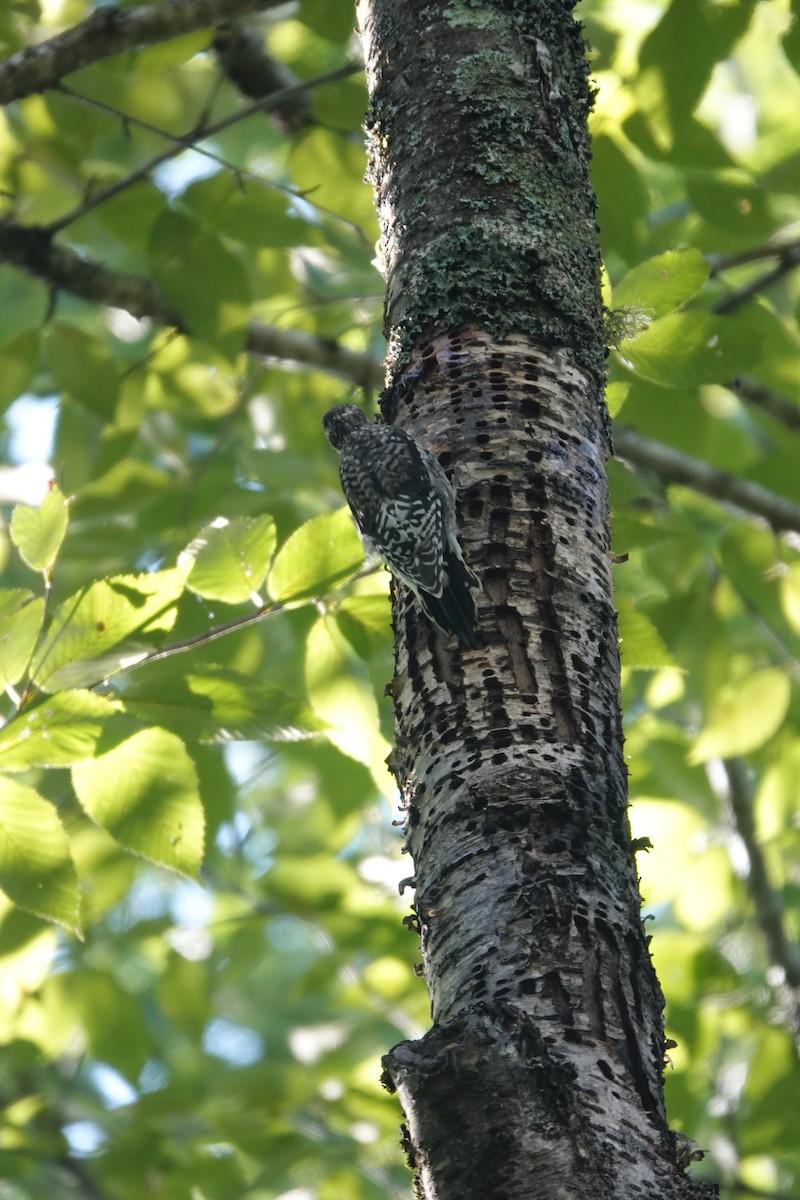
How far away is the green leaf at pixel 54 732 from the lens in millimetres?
2084

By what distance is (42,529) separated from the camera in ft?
7.16

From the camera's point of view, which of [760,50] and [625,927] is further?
[760,50]

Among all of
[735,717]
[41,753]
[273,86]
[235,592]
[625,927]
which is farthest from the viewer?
[273,86]

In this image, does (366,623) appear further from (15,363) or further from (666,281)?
(15,363)

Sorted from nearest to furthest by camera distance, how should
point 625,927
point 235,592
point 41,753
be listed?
point 625,927
point 41,753
point 235,592

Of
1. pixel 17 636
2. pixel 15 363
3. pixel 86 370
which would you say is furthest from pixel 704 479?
pixel 17 636

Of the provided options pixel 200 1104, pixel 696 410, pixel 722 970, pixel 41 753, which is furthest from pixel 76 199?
pixel 722 970

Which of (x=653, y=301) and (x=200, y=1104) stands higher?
(x=653, y=301)

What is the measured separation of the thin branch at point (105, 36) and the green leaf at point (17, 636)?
137 cm

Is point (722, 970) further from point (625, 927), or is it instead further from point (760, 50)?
point (760, 50)

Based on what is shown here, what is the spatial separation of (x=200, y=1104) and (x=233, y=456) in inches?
92.2

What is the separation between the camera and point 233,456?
4.72 m

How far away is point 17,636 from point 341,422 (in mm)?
1937

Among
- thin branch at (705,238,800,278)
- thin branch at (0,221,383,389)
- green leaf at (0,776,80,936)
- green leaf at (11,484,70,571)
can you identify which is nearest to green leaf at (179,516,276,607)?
green leaf at (11,484,70,571)
